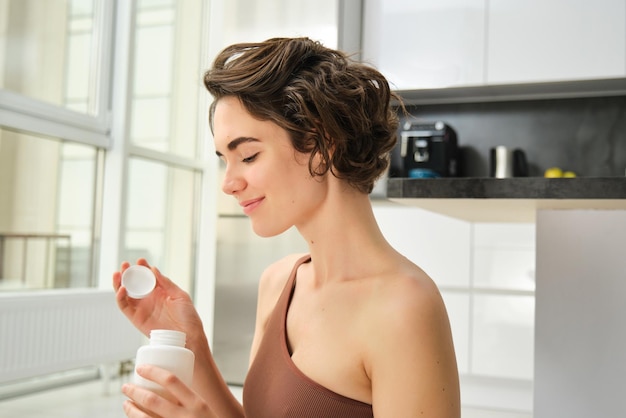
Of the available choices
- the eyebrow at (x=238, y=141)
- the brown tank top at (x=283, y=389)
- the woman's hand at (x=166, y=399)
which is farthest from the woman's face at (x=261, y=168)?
the woman's hand at (x=166, y=399)

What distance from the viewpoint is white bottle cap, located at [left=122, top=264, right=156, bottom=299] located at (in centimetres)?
105

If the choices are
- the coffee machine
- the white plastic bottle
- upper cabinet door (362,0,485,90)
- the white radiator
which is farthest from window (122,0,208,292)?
the white plastic bottle

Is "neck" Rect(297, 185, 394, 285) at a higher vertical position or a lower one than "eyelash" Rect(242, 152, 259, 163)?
lower

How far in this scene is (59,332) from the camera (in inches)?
115

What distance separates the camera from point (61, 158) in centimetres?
332

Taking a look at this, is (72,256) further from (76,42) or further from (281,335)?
(281,335)

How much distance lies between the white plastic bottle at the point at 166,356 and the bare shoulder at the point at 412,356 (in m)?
0.23

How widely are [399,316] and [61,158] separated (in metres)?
2.83

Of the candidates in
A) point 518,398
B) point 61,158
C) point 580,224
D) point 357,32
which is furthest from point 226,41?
point 580,224

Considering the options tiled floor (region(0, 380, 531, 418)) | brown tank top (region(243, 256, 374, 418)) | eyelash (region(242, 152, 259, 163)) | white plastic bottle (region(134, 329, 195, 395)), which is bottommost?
tiled floor (region(0, 380, 531, 418))

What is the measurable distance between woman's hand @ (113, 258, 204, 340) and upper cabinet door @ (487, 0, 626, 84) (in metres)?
2.91

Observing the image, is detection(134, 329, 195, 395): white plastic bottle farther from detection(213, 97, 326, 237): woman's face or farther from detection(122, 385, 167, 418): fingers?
detection(213, 97, 326, 237): woman's face

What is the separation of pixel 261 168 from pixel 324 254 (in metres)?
0.17

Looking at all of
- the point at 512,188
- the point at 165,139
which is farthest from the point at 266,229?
the point at 165,139
